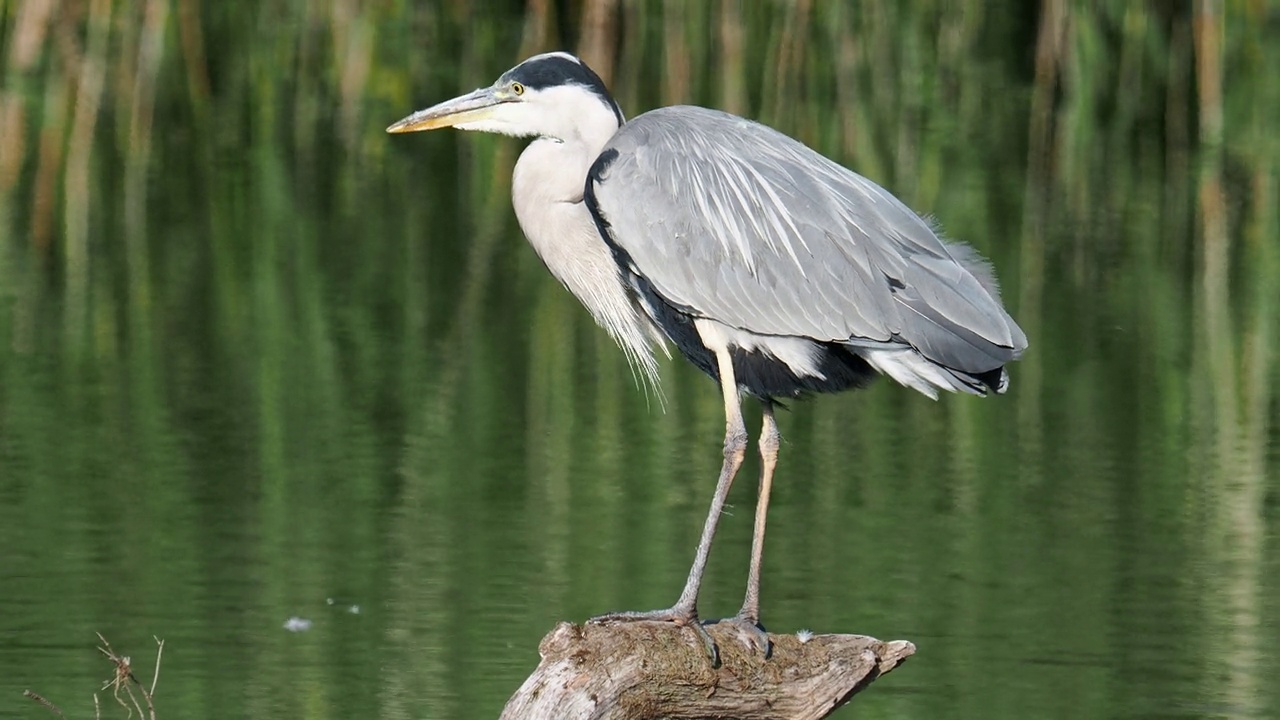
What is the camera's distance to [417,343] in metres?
10.4

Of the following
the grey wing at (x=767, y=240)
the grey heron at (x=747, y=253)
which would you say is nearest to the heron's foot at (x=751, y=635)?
the grey heron at (x=747, y=253)

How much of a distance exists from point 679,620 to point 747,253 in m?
1.09

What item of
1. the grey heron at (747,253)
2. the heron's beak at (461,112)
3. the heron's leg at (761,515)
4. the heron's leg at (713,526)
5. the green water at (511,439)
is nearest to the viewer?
the heron's leg at (713,526)

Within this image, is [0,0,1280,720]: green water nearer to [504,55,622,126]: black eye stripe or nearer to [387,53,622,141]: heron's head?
[387,53,622,141]: heron's head

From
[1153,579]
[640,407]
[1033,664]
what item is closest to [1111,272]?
[640,407]

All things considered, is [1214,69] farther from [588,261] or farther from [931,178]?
[588,261]

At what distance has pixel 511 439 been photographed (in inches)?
362

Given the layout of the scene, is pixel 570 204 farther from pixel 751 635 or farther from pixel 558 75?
pixel 751 635

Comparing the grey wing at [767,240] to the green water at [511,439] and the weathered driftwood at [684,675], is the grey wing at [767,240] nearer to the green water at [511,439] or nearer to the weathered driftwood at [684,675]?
the weathered driftwood at [684,675]

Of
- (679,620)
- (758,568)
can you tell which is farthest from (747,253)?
(679,620)

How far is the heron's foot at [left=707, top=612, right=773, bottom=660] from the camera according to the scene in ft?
18.6

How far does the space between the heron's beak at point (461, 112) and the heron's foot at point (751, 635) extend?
1.64 meters

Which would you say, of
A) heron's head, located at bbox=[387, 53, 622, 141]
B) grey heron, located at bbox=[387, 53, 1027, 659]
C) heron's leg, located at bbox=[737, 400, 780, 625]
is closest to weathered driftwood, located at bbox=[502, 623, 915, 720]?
heron's leg, located at bbox=[737, 400, 780, 625]

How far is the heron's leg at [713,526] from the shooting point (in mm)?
5734
